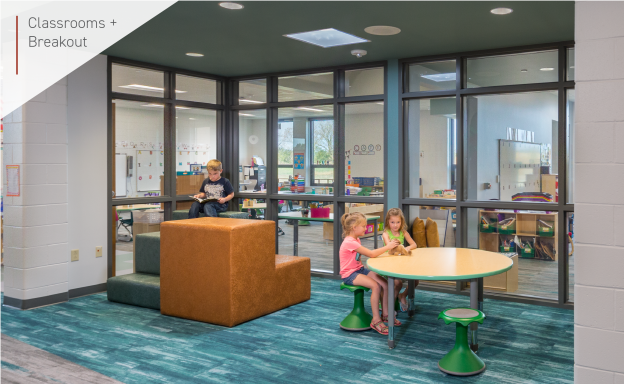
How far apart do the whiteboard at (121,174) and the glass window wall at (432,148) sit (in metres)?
3.13

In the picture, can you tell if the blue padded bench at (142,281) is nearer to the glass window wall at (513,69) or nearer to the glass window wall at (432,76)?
the glass window wall at (432,76)

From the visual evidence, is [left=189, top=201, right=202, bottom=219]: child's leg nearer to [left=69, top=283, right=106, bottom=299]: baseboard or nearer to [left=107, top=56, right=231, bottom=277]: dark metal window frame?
[left=107, top=56, right=231, bottom=277]: dark metal window frame

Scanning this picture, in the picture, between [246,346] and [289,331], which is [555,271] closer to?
[289,331]

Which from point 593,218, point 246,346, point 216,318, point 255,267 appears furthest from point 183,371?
point 593,218

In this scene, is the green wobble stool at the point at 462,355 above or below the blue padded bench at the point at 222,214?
below

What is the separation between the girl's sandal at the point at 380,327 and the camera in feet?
13.5

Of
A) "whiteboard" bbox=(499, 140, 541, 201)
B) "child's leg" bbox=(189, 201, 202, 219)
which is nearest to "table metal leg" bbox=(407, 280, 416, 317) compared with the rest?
"whiteboard" bbox=(499, 140, 541, 201)

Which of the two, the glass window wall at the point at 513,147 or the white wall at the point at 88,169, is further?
the white wall at the point at 88,169

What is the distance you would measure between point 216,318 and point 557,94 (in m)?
3.74

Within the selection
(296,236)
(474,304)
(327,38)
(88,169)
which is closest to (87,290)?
(88,169)

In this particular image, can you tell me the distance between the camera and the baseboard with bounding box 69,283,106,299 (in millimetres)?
5324

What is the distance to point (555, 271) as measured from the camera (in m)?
5.32

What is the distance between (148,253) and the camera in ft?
17.5

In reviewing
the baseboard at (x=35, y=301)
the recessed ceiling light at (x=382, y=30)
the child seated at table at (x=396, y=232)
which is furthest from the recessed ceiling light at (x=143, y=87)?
the child seated at table at (x=396, y=232)
